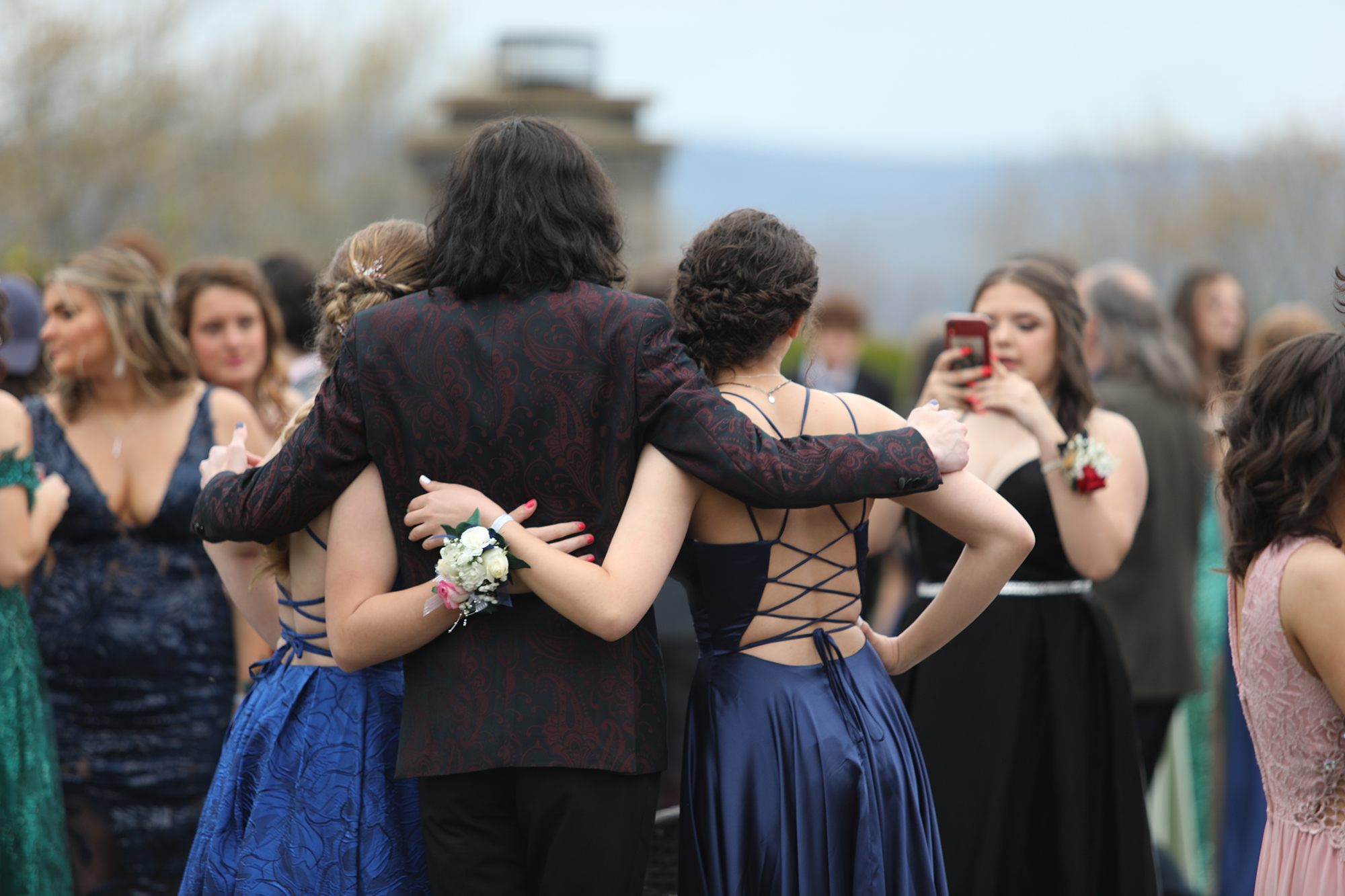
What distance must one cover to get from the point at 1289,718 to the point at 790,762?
952 millimetres

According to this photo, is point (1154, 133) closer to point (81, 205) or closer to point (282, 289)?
point (81, 205)

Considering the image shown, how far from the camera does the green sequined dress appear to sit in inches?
127

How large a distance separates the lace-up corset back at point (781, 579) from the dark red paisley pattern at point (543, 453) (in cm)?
17

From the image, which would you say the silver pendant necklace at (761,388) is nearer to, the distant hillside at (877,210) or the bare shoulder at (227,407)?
the bare shoulder at (227,407)

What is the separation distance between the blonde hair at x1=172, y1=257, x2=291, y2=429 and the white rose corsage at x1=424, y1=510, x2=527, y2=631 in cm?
268

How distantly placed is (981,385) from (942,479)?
1167 mm

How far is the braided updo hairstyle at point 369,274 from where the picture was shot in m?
2.49

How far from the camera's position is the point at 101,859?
3.75m

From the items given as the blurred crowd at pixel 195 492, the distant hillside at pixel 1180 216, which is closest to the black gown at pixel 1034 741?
the blurred crowd at pixel 195 492

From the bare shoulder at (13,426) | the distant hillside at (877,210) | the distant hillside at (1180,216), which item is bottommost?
the bare shoulder at (13,426)

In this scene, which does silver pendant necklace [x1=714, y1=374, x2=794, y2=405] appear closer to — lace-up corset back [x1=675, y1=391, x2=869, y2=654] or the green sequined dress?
lace-up corset back [x1=675, y1=391, x2=869, y2=654]

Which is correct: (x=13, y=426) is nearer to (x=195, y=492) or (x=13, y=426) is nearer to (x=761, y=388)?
(x=195, y=492)

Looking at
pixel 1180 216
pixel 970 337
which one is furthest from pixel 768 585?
pixel 1180 216

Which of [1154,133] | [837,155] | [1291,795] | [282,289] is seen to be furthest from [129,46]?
[837,155]
